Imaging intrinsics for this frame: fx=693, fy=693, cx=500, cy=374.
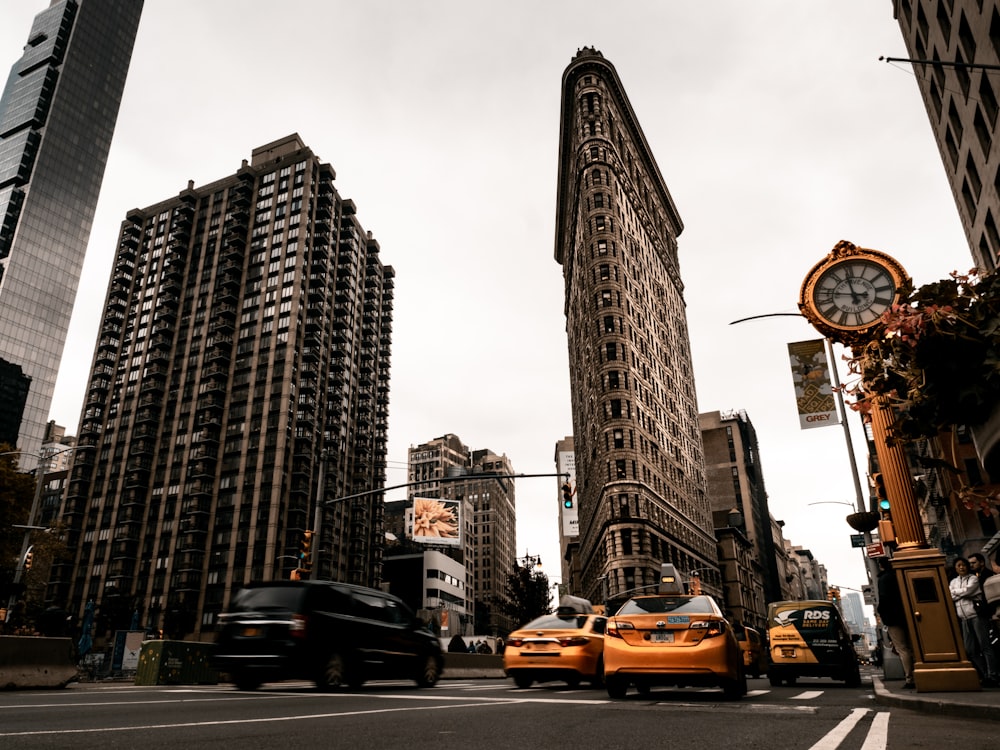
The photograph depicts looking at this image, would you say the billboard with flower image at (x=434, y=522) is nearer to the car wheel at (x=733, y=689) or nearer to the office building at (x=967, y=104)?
the office building at (x=967, y=104)

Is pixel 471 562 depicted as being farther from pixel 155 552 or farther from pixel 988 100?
pixel 988 100

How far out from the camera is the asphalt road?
4508 mm

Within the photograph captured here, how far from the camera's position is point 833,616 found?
15.0m

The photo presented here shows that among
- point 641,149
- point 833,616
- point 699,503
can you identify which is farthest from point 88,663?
point 641,149

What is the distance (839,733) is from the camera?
5.26 m

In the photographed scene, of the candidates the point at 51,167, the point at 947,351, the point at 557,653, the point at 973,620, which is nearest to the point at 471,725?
the point at 947,351

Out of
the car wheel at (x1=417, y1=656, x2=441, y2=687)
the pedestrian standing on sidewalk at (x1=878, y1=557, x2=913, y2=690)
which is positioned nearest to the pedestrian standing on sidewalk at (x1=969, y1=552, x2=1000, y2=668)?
the pedestrian standing on sidewalk at (x1=878, y1=557, x2=913, y2=690)

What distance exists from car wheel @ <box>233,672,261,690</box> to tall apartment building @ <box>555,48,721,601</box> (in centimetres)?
5375

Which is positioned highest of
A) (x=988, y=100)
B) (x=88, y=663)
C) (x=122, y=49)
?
(x=122, y=49)

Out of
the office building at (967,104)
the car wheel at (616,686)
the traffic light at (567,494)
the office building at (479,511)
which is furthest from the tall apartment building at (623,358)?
the office building at (479,511)

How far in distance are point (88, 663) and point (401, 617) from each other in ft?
68.9

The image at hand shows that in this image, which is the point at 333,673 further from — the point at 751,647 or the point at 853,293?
the point at 751,647

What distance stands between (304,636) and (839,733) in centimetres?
758

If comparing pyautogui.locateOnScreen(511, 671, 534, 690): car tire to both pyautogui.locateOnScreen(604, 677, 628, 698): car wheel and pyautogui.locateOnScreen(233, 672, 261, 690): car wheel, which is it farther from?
pyautogui.locateOnScreen(233, 672, 261, 690): car wheel
